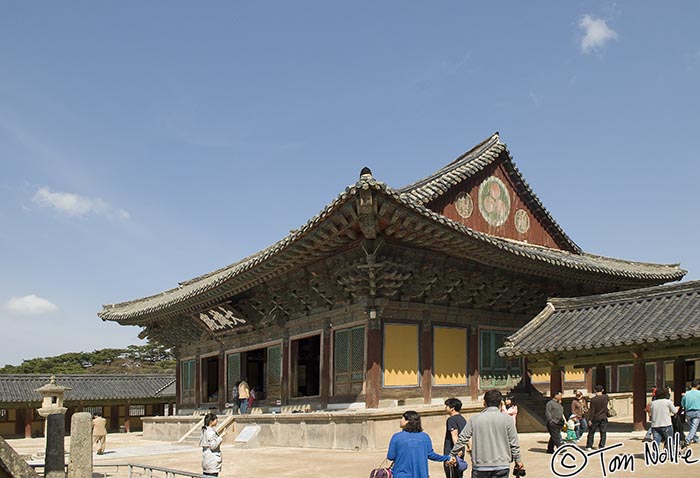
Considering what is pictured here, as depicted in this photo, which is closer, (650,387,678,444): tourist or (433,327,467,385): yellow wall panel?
(650,387,678,444): tourist

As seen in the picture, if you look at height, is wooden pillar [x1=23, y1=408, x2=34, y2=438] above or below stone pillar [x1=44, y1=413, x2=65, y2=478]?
below

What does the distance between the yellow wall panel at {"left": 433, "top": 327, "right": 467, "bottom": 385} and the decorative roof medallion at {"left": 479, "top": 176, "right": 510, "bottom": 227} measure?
A: 4.26 m

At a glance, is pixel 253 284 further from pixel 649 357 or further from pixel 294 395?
pixel 649 357

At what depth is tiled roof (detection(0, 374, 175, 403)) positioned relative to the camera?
126 feet

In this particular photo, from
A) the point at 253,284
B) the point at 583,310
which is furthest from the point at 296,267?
the point at 583,310

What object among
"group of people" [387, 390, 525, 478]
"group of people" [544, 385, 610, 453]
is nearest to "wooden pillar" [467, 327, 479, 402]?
"group of people" [544, 385, 610, 453]

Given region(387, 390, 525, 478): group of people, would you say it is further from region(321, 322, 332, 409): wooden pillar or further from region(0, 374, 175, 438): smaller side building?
region(0, 374, 175, 438): smaller side building

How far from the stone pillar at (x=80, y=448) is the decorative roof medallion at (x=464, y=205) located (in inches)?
548

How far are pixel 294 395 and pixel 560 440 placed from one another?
10.1 metres

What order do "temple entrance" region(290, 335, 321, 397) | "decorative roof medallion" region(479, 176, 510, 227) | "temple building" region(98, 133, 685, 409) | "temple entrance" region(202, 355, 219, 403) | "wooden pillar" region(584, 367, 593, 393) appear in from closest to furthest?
"temple building" region(98, 133, 685, 409)
"decorative roof medallion" region(479, 176, 510, 227)
"wooden pillar" region(584, 367, 593, 393)
"temple entrance" region(290, 335, 321, 397)
"temple entrance" region(202, 355, 219, 403)

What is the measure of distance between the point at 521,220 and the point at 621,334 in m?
8.85

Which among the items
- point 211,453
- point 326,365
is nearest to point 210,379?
point 326,365

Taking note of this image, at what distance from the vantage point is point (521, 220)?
2442cm

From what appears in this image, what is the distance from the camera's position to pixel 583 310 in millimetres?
18359
